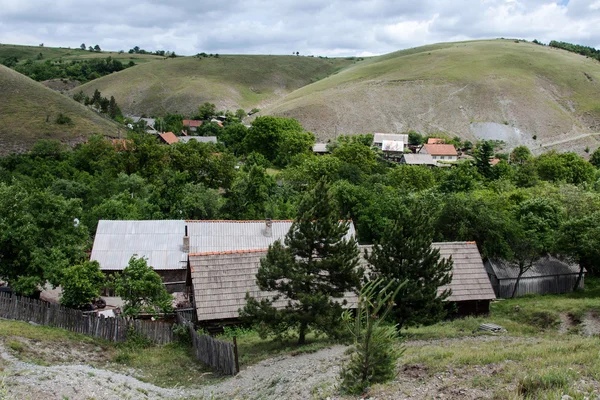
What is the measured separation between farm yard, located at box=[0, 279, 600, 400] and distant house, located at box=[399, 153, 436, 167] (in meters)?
65.5

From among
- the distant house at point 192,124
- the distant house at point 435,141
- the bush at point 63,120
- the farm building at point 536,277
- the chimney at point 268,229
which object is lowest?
the farm building at point 536,277

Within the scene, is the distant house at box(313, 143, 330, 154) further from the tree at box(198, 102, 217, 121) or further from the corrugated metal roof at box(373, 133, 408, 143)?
the tree at box(198, 102, 217, 121)

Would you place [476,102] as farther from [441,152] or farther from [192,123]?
[192,123]

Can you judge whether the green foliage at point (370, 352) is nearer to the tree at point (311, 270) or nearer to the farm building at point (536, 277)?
the tree at point (311, 270)

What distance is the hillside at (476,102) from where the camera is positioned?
11006 cm

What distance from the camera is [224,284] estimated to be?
2131 cm

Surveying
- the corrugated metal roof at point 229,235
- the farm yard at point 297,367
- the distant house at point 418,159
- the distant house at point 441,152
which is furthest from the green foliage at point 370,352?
the distant house at point 441,152

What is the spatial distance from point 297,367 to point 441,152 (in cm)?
8356

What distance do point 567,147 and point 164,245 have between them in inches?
3805

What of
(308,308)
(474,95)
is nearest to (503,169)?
(474,95)

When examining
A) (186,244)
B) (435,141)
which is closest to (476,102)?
(435,141)

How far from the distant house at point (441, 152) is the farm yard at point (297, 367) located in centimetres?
7251

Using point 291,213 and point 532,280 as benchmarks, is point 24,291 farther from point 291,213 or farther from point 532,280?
point 532,280

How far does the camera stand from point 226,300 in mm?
20797
